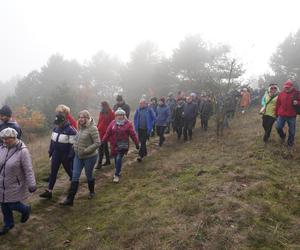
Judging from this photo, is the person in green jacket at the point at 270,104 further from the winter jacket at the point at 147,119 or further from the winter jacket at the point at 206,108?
the winter jacket at the point at 206,108

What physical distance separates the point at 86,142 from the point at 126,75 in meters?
30.0

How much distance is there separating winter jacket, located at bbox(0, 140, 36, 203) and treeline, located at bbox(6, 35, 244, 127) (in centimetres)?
1638

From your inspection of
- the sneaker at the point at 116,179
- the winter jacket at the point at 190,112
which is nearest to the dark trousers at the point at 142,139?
the sneaker at the point at 116,179

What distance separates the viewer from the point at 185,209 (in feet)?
19.1

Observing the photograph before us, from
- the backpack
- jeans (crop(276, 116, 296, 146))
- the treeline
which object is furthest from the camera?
the treeline

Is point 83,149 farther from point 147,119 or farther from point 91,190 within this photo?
point 147,119

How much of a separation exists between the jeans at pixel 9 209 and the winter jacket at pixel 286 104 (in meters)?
7.28

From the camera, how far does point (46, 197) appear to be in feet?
23.8

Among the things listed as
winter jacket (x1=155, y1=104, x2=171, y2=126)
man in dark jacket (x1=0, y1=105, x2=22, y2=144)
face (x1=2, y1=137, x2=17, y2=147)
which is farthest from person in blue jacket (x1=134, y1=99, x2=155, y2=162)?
face (x1=2, y1=137, x2=17, y2=147)

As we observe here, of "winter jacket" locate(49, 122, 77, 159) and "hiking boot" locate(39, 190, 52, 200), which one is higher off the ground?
"winter jacket" locate(49, 122, 77, 159)

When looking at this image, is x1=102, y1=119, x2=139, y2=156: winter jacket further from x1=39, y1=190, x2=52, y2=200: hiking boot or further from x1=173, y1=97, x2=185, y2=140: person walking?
x1=173, y1=97, x2=185, y2=140: person walking

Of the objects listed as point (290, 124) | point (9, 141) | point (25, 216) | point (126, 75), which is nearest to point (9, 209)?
point (25, 216)

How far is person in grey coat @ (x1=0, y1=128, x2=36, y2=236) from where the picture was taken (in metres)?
5.38

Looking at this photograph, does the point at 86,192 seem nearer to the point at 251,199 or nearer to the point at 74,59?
the point at 251,199
